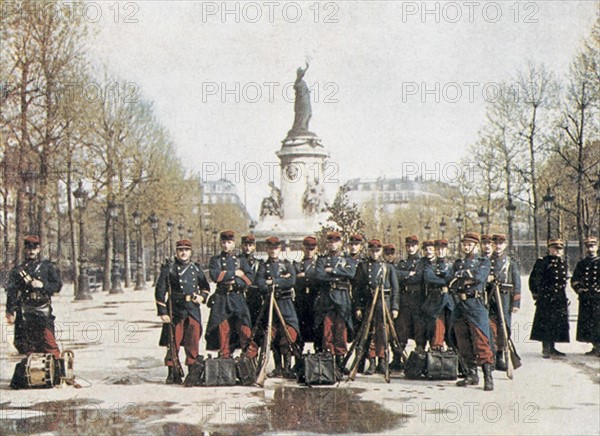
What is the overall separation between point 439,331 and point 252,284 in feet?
8.50

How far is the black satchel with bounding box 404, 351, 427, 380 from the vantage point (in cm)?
964

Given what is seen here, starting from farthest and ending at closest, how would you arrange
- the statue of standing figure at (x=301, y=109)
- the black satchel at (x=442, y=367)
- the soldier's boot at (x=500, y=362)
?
the statue of standing figure at (x=301, y=109) → the soldier's boot at (x=500, y=362) → the black satchel at (x=442, y=367)

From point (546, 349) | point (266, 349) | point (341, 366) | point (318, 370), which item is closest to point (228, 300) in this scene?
point (266, 349)

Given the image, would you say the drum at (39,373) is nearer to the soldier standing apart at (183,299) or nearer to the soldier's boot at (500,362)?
the soldier standing apart at (183,299)

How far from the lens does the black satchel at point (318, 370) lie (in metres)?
9.14

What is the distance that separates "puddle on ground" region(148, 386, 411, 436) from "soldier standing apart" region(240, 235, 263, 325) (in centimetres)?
183

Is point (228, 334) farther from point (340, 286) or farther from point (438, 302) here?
point (438, 302)

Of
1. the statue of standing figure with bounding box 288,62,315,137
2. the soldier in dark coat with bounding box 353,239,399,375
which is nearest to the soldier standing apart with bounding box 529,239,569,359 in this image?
the soldier in dark coat with bounding box 353,239,399,375

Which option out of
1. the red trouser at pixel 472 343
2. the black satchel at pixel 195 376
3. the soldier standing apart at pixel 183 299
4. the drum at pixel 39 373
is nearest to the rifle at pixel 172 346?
the soldier standing apart at pixel 183 299

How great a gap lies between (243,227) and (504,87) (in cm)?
4195

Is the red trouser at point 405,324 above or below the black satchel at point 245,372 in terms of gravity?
above

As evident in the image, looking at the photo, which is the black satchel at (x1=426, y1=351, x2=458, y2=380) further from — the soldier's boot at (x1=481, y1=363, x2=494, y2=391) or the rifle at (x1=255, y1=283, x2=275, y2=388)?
the rifle at (x1=255, y1=283, x2=275, y2=388)

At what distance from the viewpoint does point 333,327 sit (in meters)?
9.94

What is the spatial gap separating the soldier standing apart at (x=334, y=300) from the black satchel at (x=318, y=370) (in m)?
0.64
